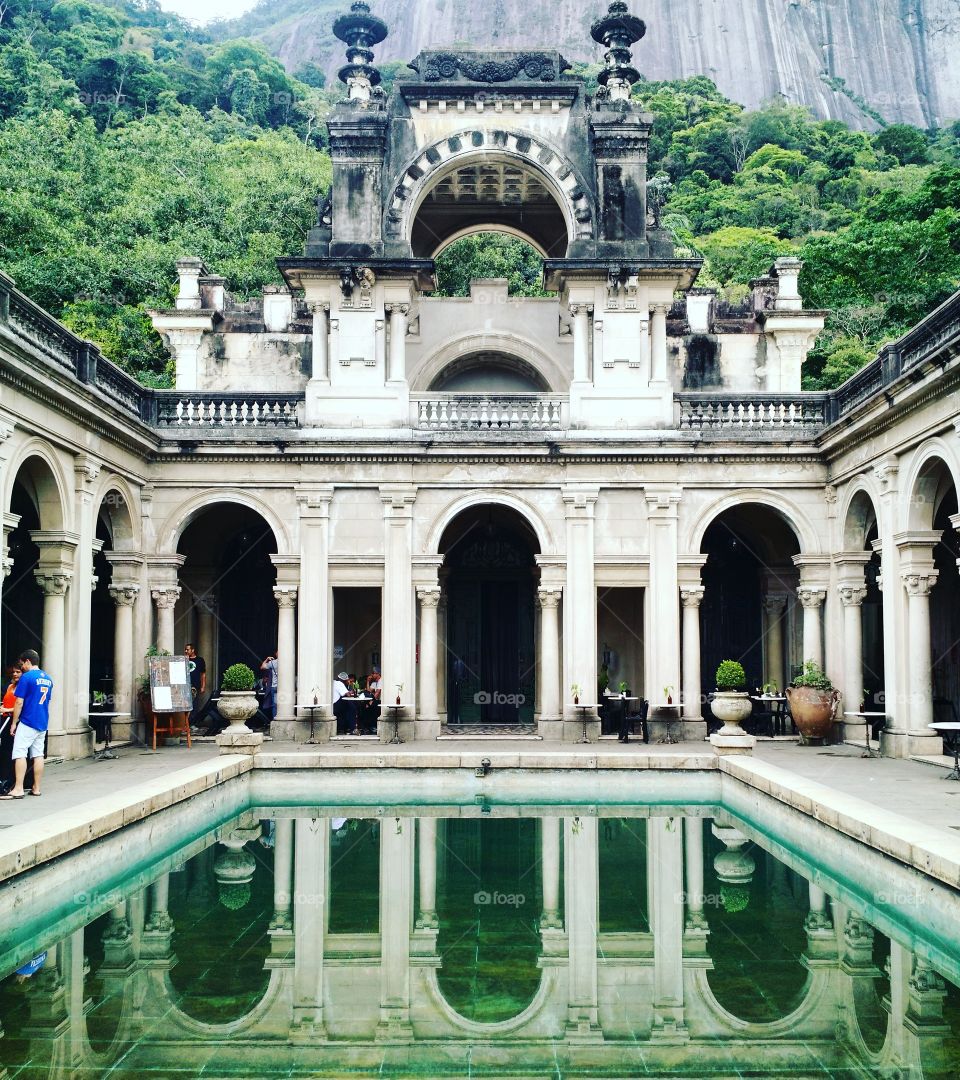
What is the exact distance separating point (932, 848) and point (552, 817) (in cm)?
535

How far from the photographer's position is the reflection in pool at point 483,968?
6062 mm

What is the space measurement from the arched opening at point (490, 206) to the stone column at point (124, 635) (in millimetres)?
9519

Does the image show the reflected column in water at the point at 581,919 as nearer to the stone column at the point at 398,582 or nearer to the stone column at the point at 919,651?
the stone column at the point at 919,651

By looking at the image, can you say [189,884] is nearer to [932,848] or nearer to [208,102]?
[932,848]

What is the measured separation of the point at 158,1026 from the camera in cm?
642

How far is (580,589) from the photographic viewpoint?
22047mm

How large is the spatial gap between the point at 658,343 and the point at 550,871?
1406 cm

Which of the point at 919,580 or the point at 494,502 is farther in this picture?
the point at 494,502

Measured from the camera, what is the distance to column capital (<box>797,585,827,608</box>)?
22.2 metres

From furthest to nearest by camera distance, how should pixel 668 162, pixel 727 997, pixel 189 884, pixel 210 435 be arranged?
pixel 668 162
pixel 210 435
pixel 189 884
pixel 727 997

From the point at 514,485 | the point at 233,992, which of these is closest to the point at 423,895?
the point at 233,992

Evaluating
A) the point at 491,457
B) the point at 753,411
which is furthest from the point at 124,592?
the point at 753,411

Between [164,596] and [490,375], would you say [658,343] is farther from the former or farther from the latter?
[164,596]

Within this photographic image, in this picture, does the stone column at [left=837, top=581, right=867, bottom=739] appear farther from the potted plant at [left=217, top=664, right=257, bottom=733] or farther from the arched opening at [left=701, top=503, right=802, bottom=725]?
the potted plant at [left=217, top=664, right=257, bottom=733]
